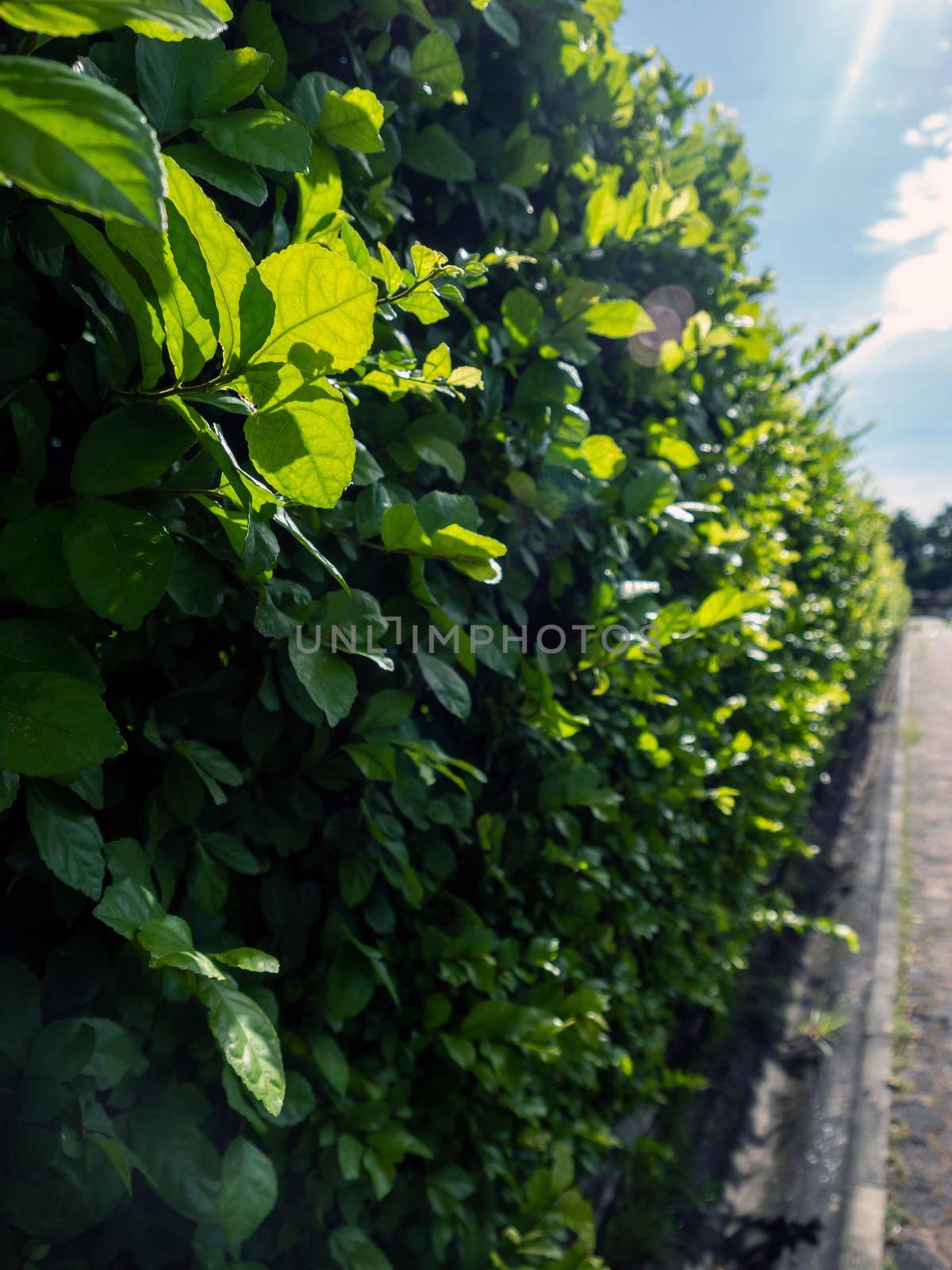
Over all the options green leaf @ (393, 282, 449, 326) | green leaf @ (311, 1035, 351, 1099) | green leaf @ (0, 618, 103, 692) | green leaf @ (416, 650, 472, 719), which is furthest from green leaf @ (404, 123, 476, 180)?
green leaf @ (311, 1035, 351, 1099)

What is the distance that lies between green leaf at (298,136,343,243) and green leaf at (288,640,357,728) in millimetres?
548

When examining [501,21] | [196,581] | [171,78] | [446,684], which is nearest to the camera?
[171,78]

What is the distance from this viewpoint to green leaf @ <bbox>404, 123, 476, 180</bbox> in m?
1.48

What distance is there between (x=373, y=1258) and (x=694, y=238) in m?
2.46

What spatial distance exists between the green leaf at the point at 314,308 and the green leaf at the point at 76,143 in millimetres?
226

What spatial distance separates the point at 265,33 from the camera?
1.12 m

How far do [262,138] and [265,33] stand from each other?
339 millimetres

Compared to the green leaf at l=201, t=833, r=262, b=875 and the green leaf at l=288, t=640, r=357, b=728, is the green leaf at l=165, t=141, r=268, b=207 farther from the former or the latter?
the green leaf at l=201, t=833, r=262, b=875

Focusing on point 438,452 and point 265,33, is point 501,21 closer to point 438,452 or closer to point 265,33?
point 265,33

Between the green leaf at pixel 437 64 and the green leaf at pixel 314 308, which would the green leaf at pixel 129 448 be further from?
the green leaf at pixel 437 64

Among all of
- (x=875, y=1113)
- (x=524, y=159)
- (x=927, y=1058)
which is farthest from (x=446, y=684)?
(x=927, y=1058)

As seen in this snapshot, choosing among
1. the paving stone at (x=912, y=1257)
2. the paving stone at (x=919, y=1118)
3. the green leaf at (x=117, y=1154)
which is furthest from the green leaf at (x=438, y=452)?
the paving stone at (x=919, y=1118)

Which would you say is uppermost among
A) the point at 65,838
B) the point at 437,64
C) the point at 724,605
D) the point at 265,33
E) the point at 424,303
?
the point at 437,64

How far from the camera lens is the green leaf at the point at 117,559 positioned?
774 millimetres
